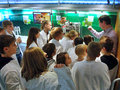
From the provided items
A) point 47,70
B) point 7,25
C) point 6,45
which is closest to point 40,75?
point 47,70

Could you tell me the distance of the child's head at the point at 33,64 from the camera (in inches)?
45.7

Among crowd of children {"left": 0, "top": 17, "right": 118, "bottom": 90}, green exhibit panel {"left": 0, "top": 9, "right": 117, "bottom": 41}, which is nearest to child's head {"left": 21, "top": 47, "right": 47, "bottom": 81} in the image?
crowd of children {"left": 0, "top": 17, "right": 118, "bottom": 90}

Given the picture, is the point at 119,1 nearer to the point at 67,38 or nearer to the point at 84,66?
the point at 67,38

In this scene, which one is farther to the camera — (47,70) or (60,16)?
(60,16)

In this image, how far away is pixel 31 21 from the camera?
298 cm

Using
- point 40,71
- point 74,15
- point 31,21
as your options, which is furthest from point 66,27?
point 40,71

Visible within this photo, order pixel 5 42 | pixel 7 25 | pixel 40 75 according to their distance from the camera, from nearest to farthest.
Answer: pixel 40 75 < pixel 5 42 < pixel 7 25

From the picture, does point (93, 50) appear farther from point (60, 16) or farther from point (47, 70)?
point (60, 16)

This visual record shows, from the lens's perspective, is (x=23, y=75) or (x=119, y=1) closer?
(x=23, y=75)

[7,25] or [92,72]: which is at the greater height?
[7,25]

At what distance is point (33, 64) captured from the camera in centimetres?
118

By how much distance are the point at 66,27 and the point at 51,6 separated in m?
0.54

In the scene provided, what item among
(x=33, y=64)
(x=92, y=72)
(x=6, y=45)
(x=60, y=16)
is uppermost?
(x=60, y=16)

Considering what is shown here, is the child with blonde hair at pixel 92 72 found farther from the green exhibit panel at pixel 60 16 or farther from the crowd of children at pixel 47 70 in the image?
the green exhibit panel at pixel 60 16
